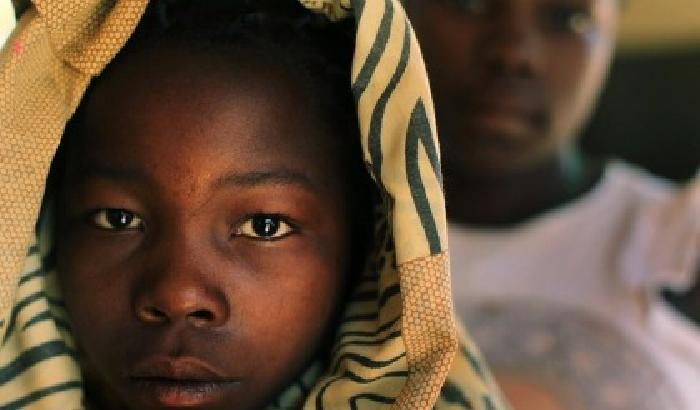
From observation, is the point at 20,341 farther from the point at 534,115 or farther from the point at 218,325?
the point at 534,115

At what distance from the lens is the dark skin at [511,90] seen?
125cm

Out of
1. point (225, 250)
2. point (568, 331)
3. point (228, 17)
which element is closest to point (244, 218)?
point (225, 250)

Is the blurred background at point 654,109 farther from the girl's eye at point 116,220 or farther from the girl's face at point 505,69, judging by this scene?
the girl's eye at point 116,220

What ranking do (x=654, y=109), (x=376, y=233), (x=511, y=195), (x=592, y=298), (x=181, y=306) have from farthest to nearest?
(x=654, y=109)
(x=511, y=195)
(x=592, y=298)
(x=376, y=233)
(x=181, y=306)

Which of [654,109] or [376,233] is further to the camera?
[654,109]

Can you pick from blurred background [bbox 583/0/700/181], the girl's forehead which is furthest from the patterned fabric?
blurred background [bbox 583/0/700/181]

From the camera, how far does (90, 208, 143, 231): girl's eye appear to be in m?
0.77

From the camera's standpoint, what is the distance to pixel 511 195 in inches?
53.3

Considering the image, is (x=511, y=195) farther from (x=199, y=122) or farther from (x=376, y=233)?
(x=199, y=122)

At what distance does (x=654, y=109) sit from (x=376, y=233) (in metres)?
0.91

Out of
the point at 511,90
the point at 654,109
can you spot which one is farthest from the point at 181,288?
the point at 654,109

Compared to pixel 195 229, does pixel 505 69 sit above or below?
below

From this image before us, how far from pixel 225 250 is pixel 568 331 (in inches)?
21.9

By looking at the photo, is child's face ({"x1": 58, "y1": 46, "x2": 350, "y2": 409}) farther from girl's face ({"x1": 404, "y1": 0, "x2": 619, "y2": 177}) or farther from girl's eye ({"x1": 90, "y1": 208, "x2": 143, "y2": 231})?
girl's face ({"x1": 404, "y1": 0, "x2": 619, "y2": 177})
